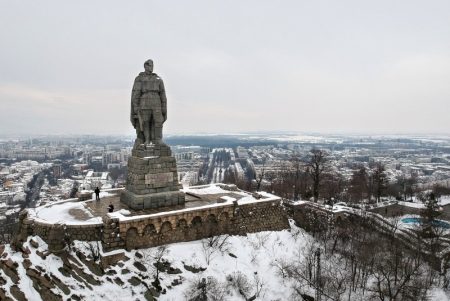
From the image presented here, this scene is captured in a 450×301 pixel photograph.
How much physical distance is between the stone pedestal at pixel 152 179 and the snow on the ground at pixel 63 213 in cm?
249

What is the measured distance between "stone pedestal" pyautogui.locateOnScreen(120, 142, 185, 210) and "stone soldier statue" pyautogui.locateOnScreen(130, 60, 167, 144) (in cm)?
78

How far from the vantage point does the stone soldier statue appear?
65.7 feet

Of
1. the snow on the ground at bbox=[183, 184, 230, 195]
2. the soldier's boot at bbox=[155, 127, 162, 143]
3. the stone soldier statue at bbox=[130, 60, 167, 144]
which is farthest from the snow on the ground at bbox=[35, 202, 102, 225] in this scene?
the snow on the ground at bbox=[183, 184, 230, 195]

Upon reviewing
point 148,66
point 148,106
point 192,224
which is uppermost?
point 148,66

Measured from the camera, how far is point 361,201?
40125 millimetres

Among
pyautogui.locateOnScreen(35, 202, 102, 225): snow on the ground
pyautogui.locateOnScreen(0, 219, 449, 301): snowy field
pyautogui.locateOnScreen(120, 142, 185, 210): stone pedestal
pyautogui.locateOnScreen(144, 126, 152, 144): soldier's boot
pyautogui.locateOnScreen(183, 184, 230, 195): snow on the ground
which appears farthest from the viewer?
pyautogui.locateOnScreen(183, 184, 230, 195): snow on the ground

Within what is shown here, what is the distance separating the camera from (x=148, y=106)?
20156mm

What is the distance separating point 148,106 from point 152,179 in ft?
14.1

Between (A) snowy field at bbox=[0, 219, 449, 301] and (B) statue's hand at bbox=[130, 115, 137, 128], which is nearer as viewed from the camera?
(A) snowy field at bbox=[0, 219, 449, 301]

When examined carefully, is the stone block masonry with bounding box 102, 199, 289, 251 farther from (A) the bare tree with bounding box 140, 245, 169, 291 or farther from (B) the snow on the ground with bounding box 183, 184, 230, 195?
(B) the snow on the ground with bounding box 183, 184, 230, 195

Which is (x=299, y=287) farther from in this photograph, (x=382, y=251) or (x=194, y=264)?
(x=382, y=251)

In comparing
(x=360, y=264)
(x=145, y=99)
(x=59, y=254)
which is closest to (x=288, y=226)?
(x=360, y=264)

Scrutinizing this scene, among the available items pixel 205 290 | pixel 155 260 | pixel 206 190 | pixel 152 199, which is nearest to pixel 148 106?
pixel 152 199

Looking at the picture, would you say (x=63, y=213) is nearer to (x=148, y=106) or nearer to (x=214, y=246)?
(x=148, y=106)
